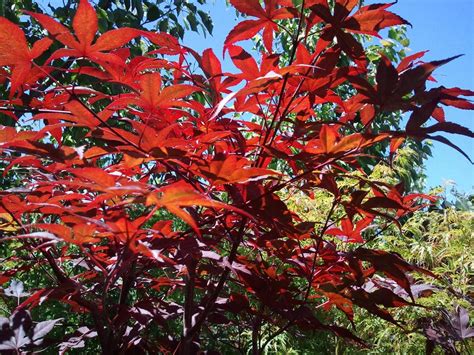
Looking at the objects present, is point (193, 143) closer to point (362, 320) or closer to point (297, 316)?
point (297, 316)

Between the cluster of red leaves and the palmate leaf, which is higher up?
the cluster of red leaves

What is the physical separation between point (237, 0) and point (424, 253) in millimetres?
1480

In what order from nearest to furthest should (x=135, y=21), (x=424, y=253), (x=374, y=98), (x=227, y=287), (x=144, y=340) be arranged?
(x=374, y=98) < (x=144, y=340) < (x=227, y=287) < (x=424, y=253) < (x=135, y=21)

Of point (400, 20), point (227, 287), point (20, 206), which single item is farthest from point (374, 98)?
point (227, 287)

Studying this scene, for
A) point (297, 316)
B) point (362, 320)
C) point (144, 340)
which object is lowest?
point (144, 340)

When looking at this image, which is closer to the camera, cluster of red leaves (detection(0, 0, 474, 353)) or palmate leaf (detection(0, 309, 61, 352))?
cluster of red leaves (detection(0, 0, 474, 353))

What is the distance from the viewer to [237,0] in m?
0.85

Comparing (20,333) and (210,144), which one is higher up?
(210,144)

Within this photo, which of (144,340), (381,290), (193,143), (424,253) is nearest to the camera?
(193,143)

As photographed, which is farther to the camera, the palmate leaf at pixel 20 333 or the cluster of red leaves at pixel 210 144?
the palmate leaf at pixel 20 333

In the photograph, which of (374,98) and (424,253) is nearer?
(374,98)

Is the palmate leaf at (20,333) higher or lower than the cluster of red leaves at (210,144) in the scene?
lower

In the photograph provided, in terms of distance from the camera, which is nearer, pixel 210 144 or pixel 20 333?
pixel 210 144

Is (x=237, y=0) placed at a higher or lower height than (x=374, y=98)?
higher
